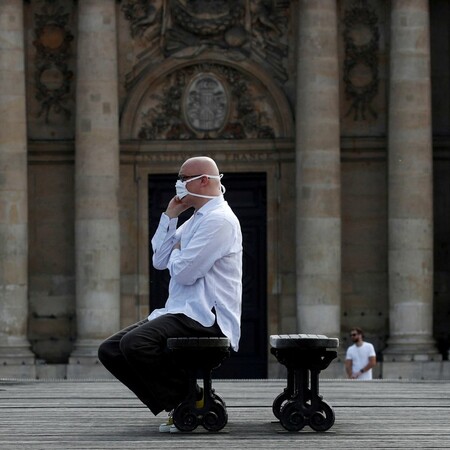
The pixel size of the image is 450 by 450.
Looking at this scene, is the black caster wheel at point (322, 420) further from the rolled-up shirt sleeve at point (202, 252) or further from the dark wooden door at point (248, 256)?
the dark wooden door at point (248, 256)

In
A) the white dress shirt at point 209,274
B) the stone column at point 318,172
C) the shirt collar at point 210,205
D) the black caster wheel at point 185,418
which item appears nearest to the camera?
the black caster wheel at point 185,418

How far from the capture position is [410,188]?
99.1 ft

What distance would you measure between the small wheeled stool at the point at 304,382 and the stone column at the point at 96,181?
1697 cm

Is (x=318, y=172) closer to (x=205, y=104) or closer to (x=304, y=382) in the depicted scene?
(x=205, y=104)

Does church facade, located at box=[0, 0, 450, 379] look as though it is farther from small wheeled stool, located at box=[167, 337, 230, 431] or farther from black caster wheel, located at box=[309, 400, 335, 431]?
small wheeled stool, located at box=[167, 337, 230, 431]

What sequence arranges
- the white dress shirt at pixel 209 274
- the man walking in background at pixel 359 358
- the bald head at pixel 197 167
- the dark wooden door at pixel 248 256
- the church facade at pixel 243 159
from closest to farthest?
1. the white dress shirt at pixel 209 274
2. the bald head at pixel 197 167
3. the man walking in background at pixel 359 358
4. the church facade at pixel 243 159
5. the dark wooden door at pixel 248 256

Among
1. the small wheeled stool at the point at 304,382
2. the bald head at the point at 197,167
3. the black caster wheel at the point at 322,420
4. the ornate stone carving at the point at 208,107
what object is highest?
the ornate stone carving at the point at 208,107

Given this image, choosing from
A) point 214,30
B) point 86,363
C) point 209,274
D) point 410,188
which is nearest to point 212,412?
point 209,274

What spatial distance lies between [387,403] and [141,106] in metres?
15.8

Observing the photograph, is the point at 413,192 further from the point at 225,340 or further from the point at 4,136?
the point at 225,340

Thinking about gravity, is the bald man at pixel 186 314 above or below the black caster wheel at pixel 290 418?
above

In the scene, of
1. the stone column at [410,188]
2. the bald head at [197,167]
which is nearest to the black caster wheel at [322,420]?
the bald head at [197,167]

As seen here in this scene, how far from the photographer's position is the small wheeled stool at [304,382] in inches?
504

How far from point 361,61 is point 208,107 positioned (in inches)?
100
